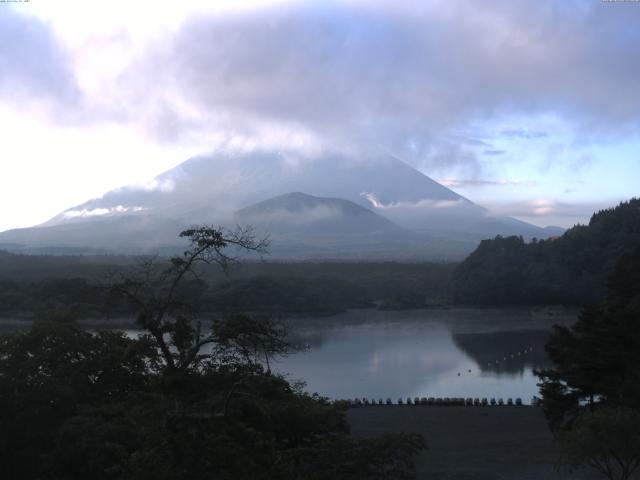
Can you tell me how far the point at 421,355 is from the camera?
19.5m

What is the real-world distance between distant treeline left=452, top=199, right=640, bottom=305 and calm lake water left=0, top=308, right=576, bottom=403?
2113mm

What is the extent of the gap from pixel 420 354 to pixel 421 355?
17 cm

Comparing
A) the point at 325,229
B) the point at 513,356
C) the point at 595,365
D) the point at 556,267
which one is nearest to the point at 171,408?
the point at 595,365

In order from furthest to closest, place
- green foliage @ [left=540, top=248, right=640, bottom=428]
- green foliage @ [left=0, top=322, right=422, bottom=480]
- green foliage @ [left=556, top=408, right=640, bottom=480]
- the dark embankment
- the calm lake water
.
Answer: the calm lake water, green foliage @ [left=540, top=248, right=640, bottom=428], the dark embankment, green foliage @ [left=556, top=408, right=640, bottom=480], green foliage @ [left=0, top=322, right=422, bottom=480]

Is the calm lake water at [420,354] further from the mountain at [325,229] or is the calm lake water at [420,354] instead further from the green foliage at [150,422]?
the mountain at [325,229]

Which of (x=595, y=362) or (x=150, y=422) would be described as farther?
(x=595, y=362)

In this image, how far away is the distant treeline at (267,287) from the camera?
27891 mm

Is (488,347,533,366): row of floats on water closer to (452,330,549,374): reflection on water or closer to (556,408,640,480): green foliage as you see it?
(452,330,549,374): reflection on water

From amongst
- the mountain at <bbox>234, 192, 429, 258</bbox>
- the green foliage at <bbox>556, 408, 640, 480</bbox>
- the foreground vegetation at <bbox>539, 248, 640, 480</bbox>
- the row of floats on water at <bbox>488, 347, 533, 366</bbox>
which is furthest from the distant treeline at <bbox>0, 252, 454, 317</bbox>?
the mountain at <bbox>234, 192, 429, 258</bbox>

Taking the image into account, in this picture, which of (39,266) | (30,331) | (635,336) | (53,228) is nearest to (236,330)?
(30,331)

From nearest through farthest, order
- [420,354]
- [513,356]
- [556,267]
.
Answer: [513,356], [420,354], [556,267]

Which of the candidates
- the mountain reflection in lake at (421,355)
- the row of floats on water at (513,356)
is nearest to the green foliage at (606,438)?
the mountain reflection in lake at (421,355)

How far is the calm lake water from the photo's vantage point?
49.8ft

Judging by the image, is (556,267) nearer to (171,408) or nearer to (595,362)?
(595,362)
